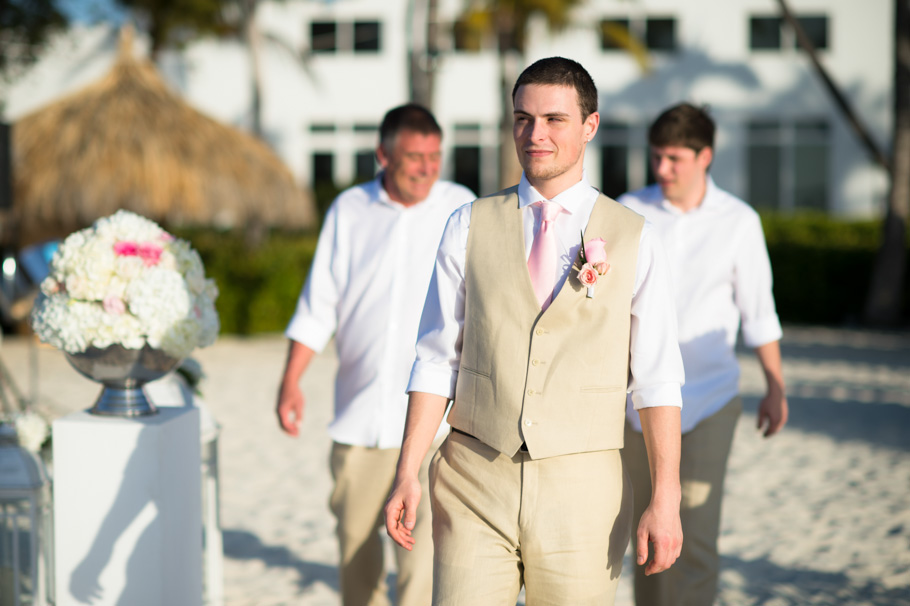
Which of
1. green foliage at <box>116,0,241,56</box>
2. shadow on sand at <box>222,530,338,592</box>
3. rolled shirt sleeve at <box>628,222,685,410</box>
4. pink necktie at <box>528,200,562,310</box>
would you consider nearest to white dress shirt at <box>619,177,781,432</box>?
rolled shirt sleeve at <box>628,222,685,410</box>

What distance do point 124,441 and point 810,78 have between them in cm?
2529

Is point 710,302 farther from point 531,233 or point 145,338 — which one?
point 145,338

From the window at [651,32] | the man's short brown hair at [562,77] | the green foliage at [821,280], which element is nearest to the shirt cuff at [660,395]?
the man's short brown hair at [562,77]

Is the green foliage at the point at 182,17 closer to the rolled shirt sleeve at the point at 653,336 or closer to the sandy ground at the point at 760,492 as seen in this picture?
the sandy ground at the point at 760,492

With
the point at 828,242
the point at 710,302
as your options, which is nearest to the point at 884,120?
the point at 828,242

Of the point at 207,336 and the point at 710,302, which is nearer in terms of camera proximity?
the point at 207,336

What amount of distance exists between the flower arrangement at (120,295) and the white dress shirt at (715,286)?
6.15 feet

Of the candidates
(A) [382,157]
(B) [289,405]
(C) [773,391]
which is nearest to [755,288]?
(C) [773,391]

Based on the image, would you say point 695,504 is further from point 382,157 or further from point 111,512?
point 111,512

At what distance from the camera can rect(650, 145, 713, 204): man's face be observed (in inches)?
154

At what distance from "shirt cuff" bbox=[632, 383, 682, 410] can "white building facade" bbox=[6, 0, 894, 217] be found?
21.9 m

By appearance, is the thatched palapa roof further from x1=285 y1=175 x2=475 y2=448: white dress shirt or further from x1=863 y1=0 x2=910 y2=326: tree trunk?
x1=863 y1=0 x2=910 y2=326: tree trunk

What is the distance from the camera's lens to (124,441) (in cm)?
321

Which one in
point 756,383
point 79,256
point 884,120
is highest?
point 884,120
